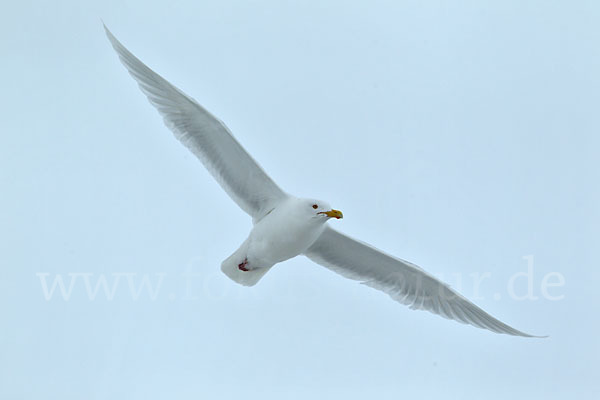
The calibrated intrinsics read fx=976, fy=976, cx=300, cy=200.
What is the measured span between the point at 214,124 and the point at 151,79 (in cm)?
76

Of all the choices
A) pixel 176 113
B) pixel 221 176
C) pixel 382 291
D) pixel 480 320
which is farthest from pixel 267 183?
pixel 480 320

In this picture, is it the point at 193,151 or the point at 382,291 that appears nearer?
the point at 193,151

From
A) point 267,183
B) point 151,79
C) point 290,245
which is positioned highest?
point 151,79

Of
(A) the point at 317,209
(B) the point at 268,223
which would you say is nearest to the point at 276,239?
(B) the point at 268,223

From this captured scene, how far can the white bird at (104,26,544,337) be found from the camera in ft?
30.3

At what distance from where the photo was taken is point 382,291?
1038 centimetres

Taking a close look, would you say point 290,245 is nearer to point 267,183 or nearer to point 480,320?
point 267,183

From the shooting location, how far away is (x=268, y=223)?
9.34 metres

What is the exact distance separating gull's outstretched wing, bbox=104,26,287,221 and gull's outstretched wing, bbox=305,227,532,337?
80 cm

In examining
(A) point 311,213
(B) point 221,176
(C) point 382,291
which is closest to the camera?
(A) point 311,213

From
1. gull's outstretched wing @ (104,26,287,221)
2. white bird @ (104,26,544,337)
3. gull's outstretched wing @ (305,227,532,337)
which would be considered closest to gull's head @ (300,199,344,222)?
white bird @ (104,26,544,337)

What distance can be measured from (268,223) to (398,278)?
1731mm

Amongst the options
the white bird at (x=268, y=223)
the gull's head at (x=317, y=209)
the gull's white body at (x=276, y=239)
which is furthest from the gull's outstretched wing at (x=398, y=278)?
the gull's head at (x=317, y=209)

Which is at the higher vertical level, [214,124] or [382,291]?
[214,124]
